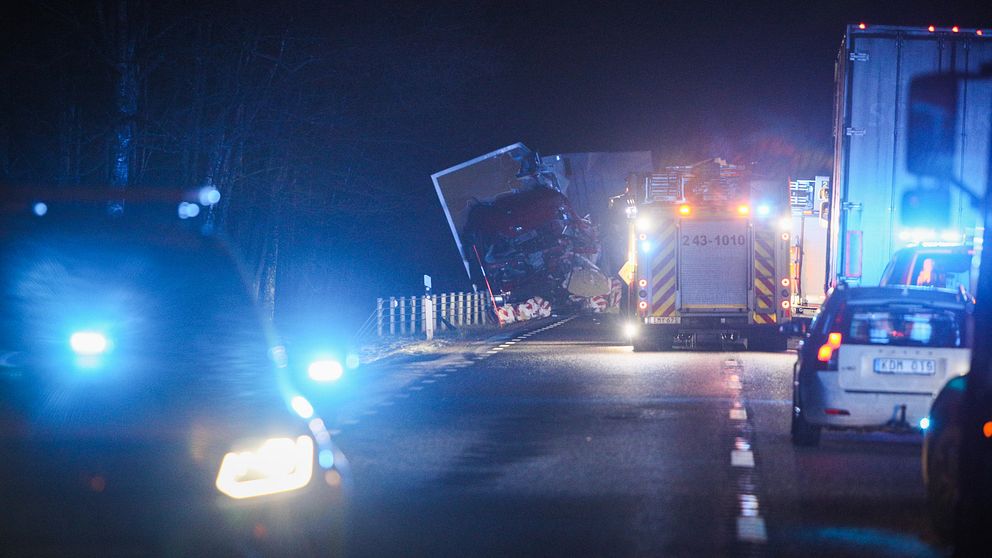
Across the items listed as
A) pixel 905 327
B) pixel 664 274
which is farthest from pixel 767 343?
pixel 905 327

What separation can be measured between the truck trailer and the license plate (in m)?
7.20

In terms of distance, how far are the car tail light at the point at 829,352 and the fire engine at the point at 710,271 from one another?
13447 millimetres

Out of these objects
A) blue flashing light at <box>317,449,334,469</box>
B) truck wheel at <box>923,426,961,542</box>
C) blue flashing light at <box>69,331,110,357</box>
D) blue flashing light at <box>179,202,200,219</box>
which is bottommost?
truck wheel at <box>923,426,961,542</box>

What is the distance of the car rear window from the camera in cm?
1096

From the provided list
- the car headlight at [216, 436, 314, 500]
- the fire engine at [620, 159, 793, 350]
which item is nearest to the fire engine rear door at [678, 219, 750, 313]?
the fire engine at [620, 159, 793, 350]

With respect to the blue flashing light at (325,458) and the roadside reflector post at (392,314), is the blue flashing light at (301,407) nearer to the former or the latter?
the blue flashing light at (325,458)

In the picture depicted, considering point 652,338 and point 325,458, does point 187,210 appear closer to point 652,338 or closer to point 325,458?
point 325,458

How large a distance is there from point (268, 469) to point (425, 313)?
84.4 ft

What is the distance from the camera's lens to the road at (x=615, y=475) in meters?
7.64

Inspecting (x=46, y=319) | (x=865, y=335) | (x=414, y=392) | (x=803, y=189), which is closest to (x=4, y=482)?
(x=46, y=319)

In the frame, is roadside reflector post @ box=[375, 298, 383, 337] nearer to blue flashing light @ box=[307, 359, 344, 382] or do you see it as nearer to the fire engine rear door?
the fire engine rear door

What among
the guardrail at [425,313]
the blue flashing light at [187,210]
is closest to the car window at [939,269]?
the blue flashing light at [187,210]

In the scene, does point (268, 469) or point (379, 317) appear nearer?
point (268, 469)

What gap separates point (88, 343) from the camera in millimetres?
6016
